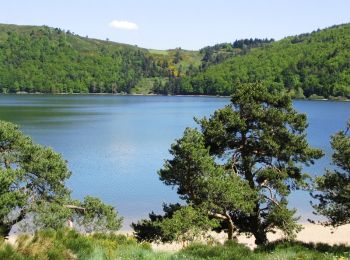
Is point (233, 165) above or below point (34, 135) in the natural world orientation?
above

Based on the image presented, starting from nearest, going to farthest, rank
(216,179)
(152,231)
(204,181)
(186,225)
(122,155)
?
(186,225) → (216,179) → (204,181) → (152,231) → (122,155)

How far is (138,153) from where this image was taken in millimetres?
84812

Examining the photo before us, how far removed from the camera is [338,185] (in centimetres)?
2384

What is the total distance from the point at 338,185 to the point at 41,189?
15.6 metres

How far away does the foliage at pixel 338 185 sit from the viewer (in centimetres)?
2289

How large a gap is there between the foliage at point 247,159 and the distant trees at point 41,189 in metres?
4.45

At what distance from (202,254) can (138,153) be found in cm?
7260

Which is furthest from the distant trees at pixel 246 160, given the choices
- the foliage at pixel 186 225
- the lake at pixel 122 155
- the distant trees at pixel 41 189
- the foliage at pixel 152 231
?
the lake at pixel 122 155

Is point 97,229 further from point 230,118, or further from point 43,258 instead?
point 43,258

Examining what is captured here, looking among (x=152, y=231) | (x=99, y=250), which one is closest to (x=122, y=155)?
(x=152, y=231)

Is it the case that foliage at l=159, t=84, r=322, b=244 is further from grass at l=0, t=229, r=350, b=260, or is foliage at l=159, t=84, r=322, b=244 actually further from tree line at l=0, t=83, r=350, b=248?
grass at l=0, t=229, r=350, b=260

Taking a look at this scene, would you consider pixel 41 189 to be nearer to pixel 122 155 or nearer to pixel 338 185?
pixel 338 185

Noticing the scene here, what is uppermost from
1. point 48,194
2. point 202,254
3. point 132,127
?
point 202,254

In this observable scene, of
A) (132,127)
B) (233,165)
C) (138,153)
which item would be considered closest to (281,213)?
(233,165)
